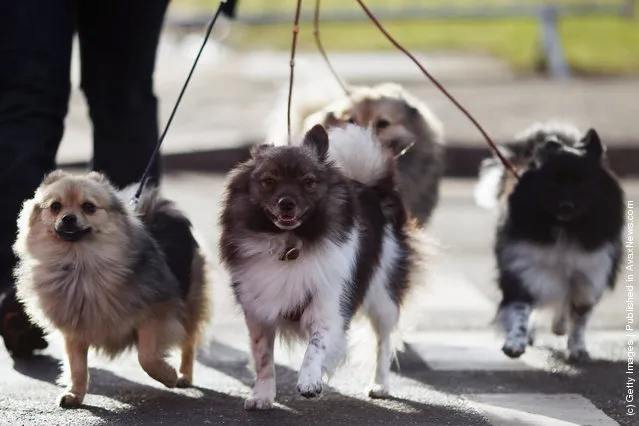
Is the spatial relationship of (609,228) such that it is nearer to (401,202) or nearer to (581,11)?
(401,202)

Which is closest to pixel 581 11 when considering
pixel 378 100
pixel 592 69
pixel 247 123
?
pixel 592 69

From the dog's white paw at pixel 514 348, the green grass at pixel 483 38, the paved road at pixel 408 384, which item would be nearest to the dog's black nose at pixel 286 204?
the paved road at pixel 408 384

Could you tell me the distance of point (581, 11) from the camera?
62.1 ft

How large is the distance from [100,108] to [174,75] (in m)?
12.5

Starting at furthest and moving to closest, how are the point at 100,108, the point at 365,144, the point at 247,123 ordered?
the point at 247,123
the point at 100,108
the point at 365,144

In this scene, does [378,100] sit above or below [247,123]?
above

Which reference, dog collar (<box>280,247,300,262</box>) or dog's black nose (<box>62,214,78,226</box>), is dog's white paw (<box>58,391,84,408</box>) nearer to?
dog's black nose (<box>62,214,78,226</box>)

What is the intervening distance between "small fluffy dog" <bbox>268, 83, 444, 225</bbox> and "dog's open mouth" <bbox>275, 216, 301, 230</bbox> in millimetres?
1954

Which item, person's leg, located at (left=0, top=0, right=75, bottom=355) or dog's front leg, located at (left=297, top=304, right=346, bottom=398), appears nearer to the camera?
dog's front leg, located at (left=297, top=304, right=346, bottom=398)

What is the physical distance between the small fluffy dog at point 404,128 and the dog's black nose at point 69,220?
214cm

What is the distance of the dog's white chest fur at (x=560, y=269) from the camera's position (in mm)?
5930

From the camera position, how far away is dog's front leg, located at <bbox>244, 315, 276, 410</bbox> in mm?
4828

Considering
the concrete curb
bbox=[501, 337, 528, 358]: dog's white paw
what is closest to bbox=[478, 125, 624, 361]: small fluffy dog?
bbox=[501, 337, 528, 358]: dog's white paw

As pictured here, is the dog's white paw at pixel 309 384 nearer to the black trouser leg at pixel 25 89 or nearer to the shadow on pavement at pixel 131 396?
the shadow on pavement at pixel 131 396
